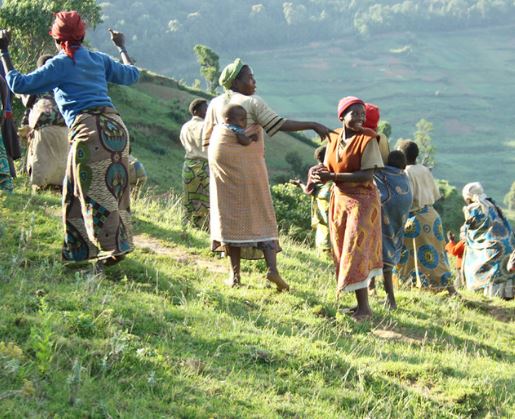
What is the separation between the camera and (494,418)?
508 cm

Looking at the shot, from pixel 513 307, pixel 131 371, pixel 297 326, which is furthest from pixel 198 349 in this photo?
pixel 513 307

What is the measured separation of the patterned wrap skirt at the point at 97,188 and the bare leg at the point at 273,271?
46.1 inches

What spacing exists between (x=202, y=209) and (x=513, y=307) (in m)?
3.93

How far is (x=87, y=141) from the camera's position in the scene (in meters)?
5.86

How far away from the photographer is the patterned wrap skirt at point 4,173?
865cm

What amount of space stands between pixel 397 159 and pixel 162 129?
37784mm

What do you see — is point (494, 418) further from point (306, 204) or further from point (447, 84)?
point (447, 84)

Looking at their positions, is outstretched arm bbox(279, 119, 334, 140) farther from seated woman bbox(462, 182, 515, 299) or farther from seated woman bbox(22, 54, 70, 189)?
seated woman bbox(462, 182, 515, 299)

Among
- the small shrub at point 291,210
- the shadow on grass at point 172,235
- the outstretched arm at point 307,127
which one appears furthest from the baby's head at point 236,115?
the small shrub at point 291,210

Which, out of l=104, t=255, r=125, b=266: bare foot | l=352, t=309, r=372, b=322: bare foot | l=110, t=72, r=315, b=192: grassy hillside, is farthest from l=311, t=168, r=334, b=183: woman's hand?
l=110, t=72, r=315, b=192: grassy hillside

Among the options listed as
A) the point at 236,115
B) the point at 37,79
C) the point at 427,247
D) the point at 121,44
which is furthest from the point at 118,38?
the point at 427,247

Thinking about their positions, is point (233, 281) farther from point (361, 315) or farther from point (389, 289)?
point (389, 289)

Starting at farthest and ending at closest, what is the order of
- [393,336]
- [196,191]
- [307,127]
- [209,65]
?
1. [209,65]
2. [196,191]
3. [393,336]
4. [307,127]

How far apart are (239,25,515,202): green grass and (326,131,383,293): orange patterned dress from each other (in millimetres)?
102010
